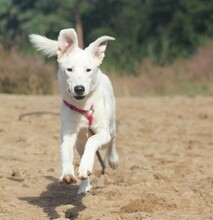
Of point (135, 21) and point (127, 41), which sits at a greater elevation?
point (135, 21)

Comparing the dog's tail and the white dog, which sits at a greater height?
the dog's tail

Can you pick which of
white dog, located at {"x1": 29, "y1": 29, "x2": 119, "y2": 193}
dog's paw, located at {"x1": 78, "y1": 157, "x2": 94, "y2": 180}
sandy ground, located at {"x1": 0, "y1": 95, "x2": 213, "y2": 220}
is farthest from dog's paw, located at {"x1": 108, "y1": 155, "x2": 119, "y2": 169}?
dog's paw, located at {"x1": 78, "y1": 157, "x2": 94, "y2": 180}

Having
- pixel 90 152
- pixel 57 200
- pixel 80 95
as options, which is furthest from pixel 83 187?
pixel 80 95

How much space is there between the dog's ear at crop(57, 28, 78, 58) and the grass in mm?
11103

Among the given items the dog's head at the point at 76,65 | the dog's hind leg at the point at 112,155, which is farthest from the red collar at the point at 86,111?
the dog's hind leg at the point at 112,155

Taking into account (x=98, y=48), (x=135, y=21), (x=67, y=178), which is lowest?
(x=67, y=178)

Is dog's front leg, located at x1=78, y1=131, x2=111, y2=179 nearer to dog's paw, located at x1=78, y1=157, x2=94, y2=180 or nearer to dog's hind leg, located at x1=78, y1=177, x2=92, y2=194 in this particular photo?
dog's paw, located at x1=78, y1=157, x2=94, y2=180

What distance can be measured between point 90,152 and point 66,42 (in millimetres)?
1152

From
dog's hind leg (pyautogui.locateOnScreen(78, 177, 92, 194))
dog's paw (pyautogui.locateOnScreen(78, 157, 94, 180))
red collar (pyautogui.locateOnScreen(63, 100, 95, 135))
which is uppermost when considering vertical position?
red collar (pyautogui.locateOnScreen(63, 100, 95, 135))

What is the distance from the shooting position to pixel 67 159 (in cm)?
546

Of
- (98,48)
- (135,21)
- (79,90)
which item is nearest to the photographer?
(79,90)

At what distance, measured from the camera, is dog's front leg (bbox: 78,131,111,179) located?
514 cm

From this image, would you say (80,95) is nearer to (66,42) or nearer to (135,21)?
(66,42)

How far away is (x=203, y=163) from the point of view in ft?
26.6
